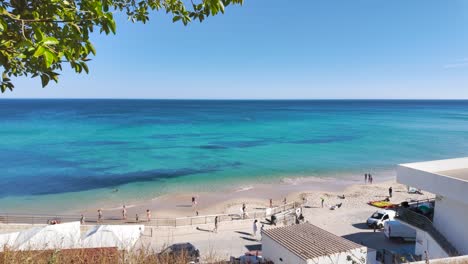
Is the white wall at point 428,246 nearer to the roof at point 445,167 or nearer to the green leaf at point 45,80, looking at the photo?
the roof at point 445,167

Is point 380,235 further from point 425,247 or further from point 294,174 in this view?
point 294,174

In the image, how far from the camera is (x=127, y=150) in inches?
2137

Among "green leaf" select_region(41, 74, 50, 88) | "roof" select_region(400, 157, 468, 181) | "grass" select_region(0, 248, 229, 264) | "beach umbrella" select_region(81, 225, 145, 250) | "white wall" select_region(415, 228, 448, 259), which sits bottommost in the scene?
"beach umbrella" select_region(81, 225, 145, 250)

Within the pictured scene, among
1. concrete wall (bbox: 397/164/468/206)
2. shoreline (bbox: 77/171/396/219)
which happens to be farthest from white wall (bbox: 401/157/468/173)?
shoreline (bbox: 77/171/396/219)

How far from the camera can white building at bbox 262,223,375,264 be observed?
11865mm

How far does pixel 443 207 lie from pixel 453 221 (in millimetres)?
658

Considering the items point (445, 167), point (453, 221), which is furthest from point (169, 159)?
point (453, 221)

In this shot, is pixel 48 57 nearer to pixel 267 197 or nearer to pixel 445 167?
pixel 445 167

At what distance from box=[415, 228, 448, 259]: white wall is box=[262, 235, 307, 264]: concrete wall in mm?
5238

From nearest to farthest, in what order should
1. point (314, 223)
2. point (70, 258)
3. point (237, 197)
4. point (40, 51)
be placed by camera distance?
point (40, 51)
point (70, 258)
point (314, 223)
point (237, 197)

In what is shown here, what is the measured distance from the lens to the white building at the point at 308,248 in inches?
467

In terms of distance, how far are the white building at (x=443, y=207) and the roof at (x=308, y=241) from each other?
2.95 m

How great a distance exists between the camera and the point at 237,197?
31.1m

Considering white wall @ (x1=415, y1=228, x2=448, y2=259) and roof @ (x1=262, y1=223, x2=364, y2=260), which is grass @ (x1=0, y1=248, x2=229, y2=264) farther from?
white wall @ (x1=415, y1=228, x2=448, y2=259)
